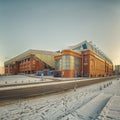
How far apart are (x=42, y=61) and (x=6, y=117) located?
7815 centimetres

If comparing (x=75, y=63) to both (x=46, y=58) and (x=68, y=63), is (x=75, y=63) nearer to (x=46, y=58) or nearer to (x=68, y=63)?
(x=68, y=63)

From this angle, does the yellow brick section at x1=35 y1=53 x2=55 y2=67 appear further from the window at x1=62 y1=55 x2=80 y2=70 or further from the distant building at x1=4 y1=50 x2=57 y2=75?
the window at x1=62 y1=55 x2=80 y2=70

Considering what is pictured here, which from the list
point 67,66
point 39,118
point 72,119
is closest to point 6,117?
point 39,118

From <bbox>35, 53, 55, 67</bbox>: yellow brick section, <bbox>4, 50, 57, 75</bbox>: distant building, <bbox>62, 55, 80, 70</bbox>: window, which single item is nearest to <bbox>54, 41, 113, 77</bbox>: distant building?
<bbox>62, 55, 80, 70</bbox>: window

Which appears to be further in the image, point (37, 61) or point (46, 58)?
point (46, 58)

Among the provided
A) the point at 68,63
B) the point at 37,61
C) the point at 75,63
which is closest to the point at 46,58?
Answer: the point at 37,61

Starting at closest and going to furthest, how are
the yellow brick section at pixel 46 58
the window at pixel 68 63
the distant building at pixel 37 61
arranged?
1. the window at pixel 68 63
2. the distant building at pixel 37 61
3. the yellow brick section at pixel 46 58

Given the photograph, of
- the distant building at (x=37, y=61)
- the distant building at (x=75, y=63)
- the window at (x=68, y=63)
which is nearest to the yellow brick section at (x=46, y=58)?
the distant building at (x=37, y=61)

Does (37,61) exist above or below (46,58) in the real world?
below

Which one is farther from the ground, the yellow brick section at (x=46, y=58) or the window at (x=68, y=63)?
the yellow brick section at (x=46, y=58)

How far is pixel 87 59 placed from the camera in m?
62.8

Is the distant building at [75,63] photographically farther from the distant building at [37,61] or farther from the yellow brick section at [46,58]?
the yellow brick section at [46,58]

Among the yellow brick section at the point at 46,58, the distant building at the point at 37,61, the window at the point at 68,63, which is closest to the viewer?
the window at the point at 68,63

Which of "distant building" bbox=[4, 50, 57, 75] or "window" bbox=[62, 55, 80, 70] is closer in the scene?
"window" bbox=[62, 55, 80, 70]
